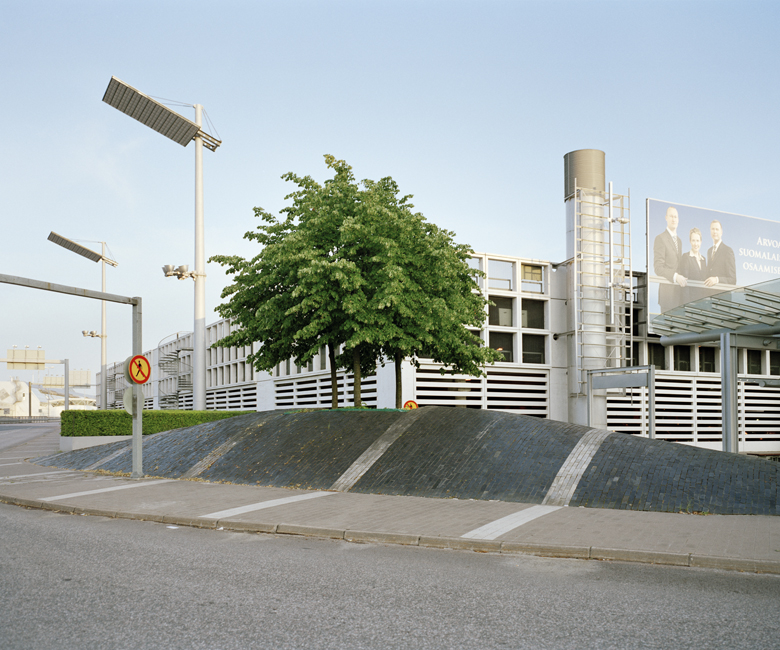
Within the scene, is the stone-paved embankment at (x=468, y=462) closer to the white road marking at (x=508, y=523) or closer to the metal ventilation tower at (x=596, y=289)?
the white road marking at (x=508, y=523)

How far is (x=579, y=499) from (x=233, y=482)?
727cm

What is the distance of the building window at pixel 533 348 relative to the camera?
38.5m

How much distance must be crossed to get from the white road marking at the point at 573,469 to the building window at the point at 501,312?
23.9 metres

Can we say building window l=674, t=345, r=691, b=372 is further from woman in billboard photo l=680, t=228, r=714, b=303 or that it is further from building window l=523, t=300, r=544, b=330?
building window l=523, t=300, r=544, b=330

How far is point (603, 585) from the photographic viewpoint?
619 cm

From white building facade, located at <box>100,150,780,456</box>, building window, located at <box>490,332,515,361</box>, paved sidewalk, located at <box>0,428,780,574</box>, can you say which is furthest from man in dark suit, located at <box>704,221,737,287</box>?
paved sidewalk, located at <box>0,428,780,574</box>

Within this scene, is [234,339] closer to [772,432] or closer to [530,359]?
[530,359]

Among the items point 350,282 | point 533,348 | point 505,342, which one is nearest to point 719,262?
point 533,348

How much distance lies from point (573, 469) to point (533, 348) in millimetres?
27235

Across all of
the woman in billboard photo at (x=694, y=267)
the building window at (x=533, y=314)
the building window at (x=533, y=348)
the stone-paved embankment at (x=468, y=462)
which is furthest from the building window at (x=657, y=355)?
the stone-paved embankment at (x=468, y=462)

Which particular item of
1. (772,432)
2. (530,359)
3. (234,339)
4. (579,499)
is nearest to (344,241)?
(234,339)

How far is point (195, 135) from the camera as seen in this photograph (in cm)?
2923

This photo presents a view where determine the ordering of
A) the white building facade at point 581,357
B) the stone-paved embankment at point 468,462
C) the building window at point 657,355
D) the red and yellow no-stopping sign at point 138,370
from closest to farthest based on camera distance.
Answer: the stone-paved embankment at point 468,462 → the red and yellow no-stopping sign at point 138,370 → the white building facade at point 581,357 → the building window at point 657,355

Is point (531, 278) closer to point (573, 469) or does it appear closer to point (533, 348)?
point (533, 348)
